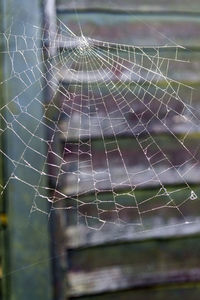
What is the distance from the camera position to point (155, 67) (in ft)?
5.65

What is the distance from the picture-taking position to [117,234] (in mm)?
1737

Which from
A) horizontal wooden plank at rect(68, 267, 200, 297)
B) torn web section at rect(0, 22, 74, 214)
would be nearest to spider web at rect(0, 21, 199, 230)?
torn web section at rect(0, 22, 74, 214)

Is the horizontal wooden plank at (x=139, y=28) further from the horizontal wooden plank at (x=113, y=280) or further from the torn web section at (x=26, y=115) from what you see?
the horizontal wooden plank at (x=113, y=280)

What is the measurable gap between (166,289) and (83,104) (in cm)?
A: 66

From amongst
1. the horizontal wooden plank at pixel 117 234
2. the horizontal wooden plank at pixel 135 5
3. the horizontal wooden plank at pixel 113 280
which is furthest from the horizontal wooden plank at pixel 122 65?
the horizontal wooden plank at pixel 113 280

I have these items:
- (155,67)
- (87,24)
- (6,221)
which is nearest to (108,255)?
(6,221)

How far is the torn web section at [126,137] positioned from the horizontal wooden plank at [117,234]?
2 cm

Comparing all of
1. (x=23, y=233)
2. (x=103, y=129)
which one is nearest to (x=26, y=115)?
(x=103, y=129)

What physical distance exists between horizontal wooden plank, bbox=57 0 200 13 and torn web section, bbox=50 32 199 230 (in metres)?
0.12

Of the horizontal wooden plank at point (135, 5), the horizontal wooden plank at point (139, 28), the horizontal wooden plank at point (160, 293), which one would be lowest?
the horizontal wooden plank at point (160, 293)

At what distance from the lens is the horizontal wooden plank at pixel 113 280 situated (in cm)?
172

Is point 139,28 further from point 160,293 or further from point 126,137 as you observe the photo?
point 160,293

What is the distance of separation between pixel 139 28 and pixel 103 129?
346mm

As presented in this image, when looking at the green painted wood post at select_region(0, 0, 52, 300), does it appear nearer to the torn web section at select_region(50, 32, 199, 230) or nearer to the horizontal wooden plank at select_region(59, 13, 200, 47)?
the torn web section at select_region(50, 32, 199, 230)
